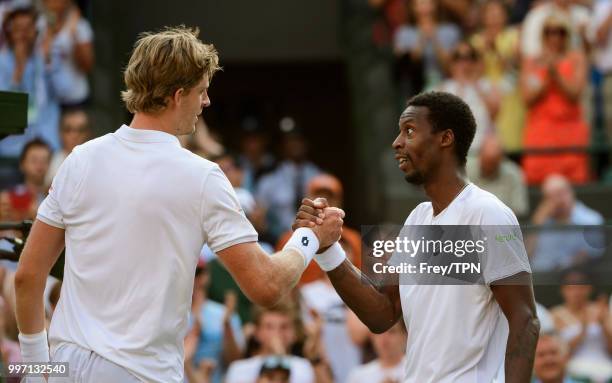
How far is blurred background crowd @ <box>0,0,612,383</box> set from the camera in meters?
7.75

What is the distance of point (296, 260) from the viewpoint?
411 centimetres

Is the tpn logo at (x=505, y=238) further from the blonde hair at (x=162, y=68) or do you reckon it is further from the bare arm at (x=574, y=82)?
the bare arm at (x=574, y=82)

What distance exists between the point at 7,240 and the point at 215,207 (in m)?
1.29

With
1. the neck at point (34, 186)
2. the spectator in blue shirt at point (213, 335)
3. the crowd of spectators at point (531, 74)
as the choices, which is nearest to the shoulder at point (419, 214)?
the spectator in blue shirt at point (213, 335)

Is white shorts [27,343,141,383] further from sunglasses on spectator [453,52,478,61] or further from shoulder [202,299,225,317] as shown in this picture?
sunglasses on spectator [453,52,478,61]

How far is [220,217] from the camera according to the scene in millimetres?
3818

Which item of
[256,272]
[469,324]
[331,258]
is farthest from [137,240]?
[469,324]

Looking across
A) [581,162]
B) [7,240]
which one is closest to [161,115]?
[7,240]

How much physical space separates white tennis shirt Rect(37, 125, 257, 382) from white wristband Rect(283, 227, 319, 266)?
0.36 meters

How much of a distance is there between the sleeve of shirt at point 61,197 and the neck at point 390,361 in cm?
396

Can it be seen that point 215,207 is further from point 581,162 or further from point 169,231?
point 581,162

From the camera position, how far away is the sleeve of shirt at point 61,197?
12.7ft

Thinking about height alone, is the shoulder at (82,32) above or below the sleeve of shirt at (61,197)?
above

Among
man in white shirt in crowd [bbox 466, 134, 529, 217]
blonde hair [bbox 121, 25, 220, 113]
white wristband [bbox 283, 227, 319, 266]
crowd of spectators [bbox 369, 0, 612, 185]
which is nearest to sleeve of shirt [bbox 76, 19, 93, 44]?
crowd of spectators [bbox 369, 0, 612, 185]
